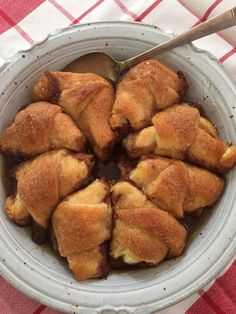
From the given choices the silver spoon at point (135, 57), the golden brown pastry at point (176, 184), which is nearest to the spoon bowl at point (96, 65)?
the silver spoon at point (135, 57)

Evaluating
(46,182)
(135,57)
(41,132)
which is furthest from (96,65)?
(46,182)

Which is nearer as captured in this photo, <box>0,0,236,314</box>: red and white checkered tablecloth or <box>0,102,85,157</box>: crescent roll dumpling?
<box>0,102,85,157</box>: crescent roll dumpling

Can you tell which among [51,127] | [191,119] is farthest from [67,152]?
[191,119]

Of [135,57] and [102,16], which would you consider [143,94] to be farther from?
[102,16]

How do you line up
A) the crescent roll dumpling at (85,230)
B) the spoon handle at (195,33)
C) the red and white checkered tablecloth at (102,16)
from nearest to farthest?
the crescent roll dumpling at (85,230)
the spoon handle at (195,33)
the red and white checkered tablecloth at (102,16)

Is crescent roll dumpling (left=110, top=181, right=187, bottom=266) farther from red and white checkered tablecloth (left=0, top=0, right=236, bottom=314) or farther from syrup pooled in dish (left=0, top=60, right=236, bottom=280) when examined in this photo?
red and white checkered tablecloth (left=0, top=0, right=236, bottom=314)

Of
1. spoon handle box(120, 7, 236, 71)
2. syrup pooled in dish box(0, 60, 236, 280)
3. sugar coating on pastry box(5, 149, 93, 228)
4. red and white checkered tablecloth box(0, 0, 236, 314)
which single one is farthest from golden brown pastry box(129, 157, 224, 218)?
red and white checkered tablecloth box(0, 0, 236, 314)

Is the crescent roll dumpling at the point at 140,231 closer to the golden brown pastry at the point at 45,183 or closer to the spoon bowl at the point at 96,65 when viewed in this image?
the golden brown pastry at the point at 45,183
